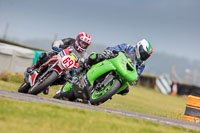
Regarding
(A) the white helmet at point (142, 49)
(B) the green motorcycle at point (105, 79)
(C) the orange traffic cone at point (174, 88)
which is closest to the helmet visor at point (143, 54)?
(A) the white helmet at point (142, 49)

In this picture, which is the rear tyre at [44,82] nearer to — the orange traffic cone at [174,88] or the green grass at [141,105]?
the green grass at [141,105]

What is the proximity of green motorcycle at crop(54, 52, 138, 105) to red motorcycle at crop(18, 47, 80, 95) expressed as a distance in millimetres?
425

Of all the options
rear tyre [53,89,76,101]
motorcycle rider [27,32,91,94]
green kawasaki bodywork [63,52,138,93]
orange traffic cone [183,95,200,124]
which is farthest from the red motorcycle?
orange traffic cone [183,95,200,124]

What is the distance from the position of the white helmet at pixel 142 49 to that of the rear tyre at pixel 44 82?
6.50ft

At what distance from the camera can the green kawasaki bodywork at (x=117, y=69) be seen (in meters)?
9.08

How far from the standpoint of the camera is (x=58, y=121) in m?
A: 5.57

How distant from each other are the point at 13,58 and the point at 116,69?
8.95 m

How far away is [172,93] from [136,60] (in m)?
24.2

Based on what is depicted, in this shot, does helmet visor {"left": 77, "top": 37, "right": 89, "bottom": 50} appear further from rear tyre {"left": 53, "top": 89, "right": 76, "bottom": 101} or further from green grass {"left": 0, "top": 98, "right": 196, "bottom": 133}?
green grass {"left": 0, "top": 98, "right": 196, "bottom": 133}

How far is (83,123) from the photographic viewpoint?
567 cm

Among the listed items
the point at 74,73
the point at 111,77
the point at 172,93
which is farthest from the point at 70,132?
the point at 172,93

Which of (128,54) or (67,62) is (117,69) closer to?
(128,54)

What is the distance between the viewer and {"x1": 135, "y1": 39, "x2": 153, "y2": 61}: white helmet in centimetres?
995

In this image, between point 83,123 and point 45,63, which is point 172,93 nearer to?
point 45,63
